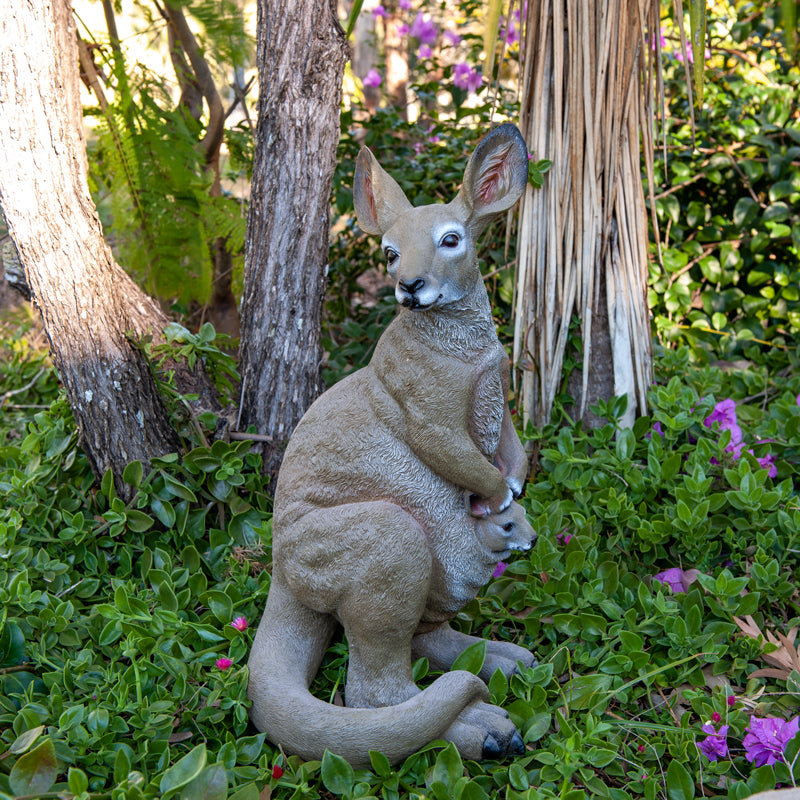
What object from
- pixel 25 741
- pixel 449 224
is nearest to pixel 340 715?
pixel 25 741

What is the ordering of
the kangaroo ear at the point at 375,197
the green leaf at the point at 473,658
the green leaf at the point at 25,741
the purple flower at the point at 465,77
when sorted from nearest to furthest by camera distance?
the green leaf at the point at 25,741 < the kangaroo ear at the point at 375,197 < the green leaf at the point at 473,658 < the purple flower at the point at 465,77

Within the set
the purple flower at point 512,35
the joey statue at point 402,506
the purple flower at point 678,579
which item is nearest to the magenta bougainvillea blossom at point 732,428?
the purple flower at point 678,579

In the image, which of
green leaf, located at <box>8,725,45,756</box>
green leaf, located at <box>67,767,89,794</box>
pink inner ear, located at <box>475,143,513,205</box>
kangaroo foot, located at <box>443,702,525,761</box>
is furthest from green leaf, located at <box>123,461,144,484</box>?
pink inner ear, located at <box>475,143,513,205</box>

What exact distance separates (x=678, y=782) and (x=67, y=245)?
239 centimetres

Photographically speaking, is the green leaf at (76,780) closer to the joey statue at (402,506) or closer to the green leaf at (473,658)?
the joey statue at (402,506)

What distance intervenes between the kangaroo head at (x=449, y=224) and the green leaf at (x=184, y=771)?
3.61ft

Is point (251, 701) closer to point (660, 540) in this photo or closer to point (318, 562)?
point (318, 562)

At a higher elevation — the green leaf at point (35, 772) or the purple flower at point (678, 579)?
the green leaf at point (35, 772)

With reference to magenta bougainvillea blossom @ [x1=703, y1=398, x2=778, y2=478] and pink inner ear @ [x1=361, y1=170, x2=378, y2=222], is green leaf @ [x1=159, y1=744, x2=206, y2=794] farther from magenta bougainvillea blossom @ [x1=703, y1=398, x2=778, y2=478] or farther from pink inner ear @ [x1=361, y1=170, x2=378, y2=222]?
magenta bougainvillea blossom @ [x1=703, y1=398, x2=778, y2=478]

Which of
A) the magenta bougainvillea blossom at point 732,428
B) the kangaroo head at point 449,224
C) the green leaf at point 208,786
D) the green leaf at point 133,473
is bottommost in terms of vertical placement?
the green leaf at point 208,786

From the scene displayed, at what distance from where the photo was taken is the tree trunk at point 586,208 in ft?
9.70

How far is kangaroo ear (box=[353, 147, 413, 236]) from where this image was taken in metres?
1.99

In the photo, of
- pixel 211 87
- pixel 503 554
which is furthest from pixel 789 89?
pixel 503 554

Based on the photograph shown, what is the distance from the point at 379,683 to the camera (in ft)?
6.48
